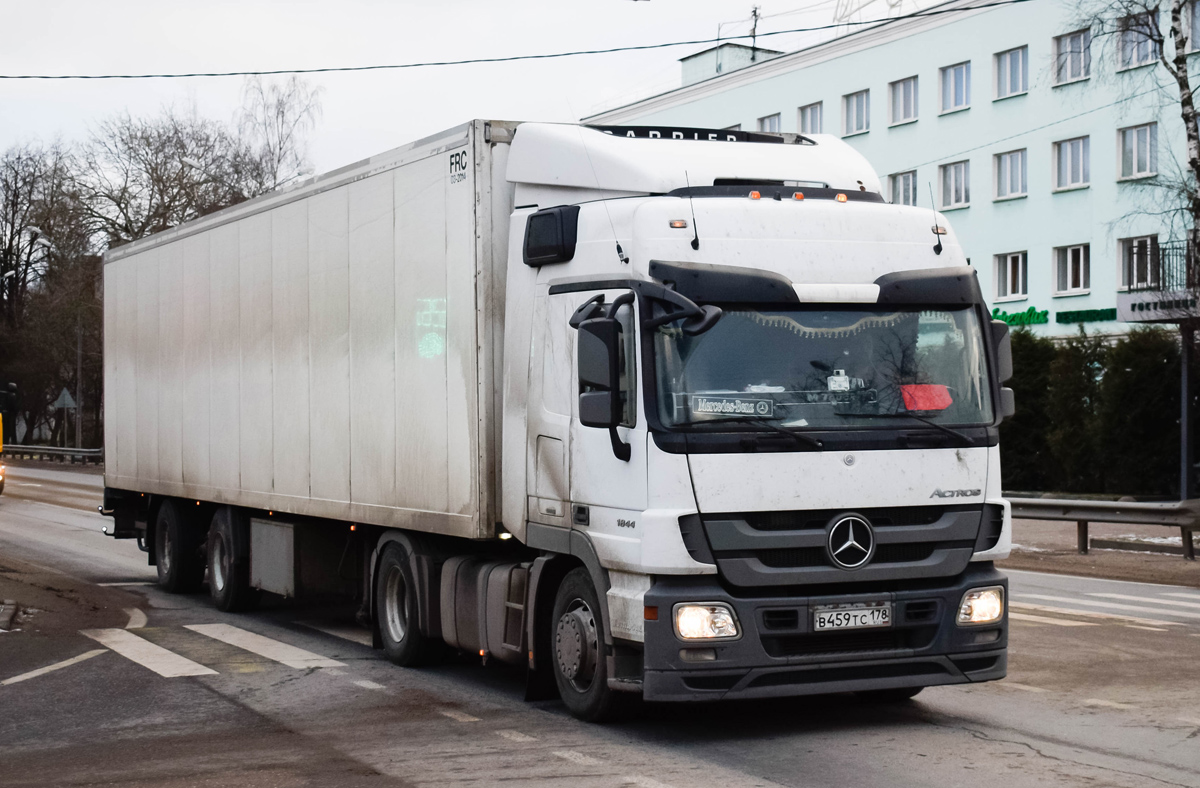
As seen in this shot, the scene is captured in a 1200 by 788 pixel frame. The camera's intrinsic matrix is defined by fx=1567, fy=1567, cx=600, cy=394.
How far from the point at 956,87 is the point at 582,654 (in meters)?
40.8

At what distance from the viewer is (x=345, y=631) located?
40.8ft

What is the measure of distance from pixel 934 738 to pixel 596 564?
1.86 m

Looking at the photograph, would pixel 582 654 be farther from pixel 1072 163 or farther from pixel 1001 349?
pixel 1072 163

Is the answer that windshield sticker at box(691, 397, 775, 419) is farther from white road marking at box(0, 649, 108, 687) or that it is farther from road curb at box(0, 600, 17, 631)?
road curb at box(0, 600, 17, 631)

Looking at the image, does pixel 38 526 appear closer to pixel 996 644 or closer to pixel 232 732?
pixel 232 732

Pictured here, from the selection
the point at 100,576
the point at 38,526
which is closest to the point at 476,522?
the point at 100,576

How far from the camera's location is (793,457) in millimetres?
7531

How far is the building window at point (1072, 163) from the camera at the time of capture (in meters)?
42.1

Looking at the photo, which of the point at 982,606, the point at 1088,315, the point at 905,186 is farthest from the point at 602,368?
the point at 905,186

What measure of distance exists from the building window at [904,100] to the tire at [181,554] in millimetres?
36292

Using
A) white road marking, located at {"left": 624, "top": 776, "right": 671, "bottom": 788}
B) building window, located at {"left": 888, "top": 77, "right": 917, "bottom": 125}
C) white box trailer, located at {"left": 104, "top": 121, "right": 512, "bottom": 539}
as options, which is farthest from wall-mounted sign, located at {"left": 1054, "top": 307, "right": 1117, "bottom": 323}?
white road marking, located at {"left": 624, "top": 776, "right": 671, "bottom": 788}

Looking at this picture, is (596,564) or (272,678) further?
(272,678)

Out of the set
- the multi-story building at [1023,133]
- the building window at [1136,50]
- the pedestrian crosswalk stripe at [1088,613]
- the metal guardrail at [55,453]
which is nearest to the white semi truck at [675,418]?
the pedestrian crosswalk stripe at [1088,613]

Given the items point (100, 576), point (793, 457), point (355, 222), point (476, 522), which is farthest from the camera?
point (100, 576)
